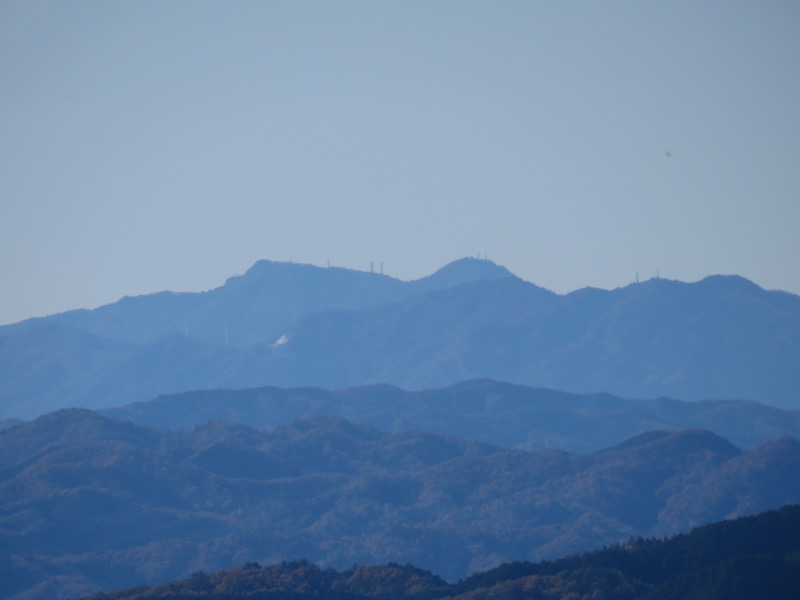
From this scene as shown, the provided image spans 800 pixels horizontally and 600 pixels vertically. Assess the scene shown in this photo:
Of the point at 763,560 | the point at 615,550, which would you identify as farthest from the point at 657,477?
the point at 763,560

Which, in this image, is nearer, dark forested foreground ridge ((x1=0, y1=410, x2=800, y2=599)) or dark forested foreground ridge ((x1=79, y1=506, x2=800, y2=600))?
dark forested foreground ridge ((x1=79, y1=506, x2=800, y2=600))

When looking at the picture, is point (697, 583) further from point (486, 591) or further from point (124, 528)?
point (124, 528)

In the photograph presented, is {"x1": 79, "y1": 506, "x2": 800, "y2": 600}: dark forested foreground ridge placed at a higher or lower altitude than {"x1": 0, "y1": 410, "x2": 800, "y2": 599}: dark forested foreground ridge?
lower

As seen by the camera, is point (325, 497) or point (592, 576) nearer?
point (592, 576)

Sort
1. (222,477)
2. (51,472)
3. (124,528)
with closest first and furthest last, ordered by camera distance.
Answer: (124,528) < (51,472) < (222,477)

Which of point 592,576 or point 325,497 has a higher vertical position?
point 325,497
